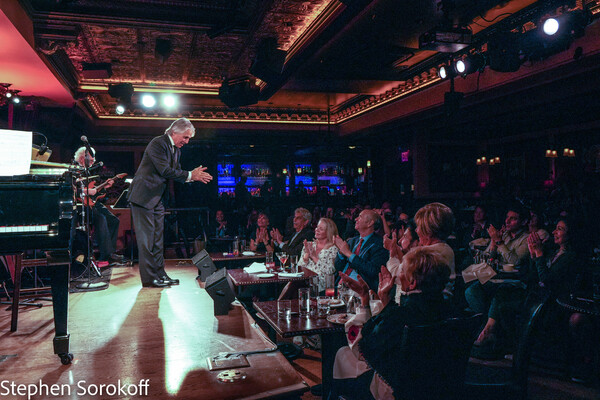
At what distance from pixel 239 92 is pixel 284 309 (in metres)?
5.26

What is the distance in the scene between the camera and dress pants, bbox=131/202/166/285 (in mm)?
3783

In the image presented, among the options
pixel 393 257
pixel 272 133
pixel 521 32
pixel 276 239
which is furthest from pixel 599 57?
pixel 272 133

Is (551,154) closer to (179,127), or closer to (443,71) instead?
(443,71)

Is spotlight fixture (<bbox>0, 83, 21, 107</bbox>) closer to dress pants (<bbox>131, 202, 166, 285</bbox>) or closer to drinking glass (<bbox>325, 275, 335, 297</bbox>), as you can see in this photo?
dress pants (<bbox>131, 202, 166, 285</bbox>)

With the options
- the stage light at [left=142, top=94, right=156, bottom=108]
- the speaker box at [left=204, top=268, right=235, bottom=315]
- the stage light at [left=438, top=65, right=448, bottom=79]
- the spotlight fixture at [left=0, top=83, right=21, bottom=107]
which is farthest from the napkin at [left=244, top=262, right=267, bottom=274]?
the stage light at [left=142, top=94, right=156, bottom=108]

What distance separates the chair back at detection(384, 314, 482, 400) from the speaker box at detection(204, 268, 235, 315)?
1.61 meters

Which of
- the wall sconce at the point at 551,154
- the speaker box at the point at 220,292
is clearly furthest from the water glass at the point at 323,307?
the wall sconce at the point at 551,154

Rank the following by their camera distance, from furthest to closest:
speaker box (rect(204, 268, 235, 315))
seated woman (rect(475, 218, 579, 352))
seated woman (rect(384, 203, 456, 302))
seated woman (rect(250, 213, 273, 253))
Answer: seated woman (rect(250, 213, 273, 253))
seated woman (rect(475, 218, 579, 352))
speaker box (rect(204, 268, 235, 315))
seated woman (rect(384, 203, 456, 302))

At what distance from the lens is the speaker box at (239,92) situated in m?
7.09

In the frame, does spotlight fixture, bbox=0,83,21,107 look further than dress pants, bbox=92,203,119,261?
Yes

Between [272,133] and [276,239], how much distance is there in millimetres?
5931

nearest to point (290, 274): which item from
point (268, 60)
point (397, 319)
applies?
point (397, 319)

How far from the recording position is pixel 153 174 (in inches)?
150

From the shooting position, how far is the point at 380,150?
12.8m
